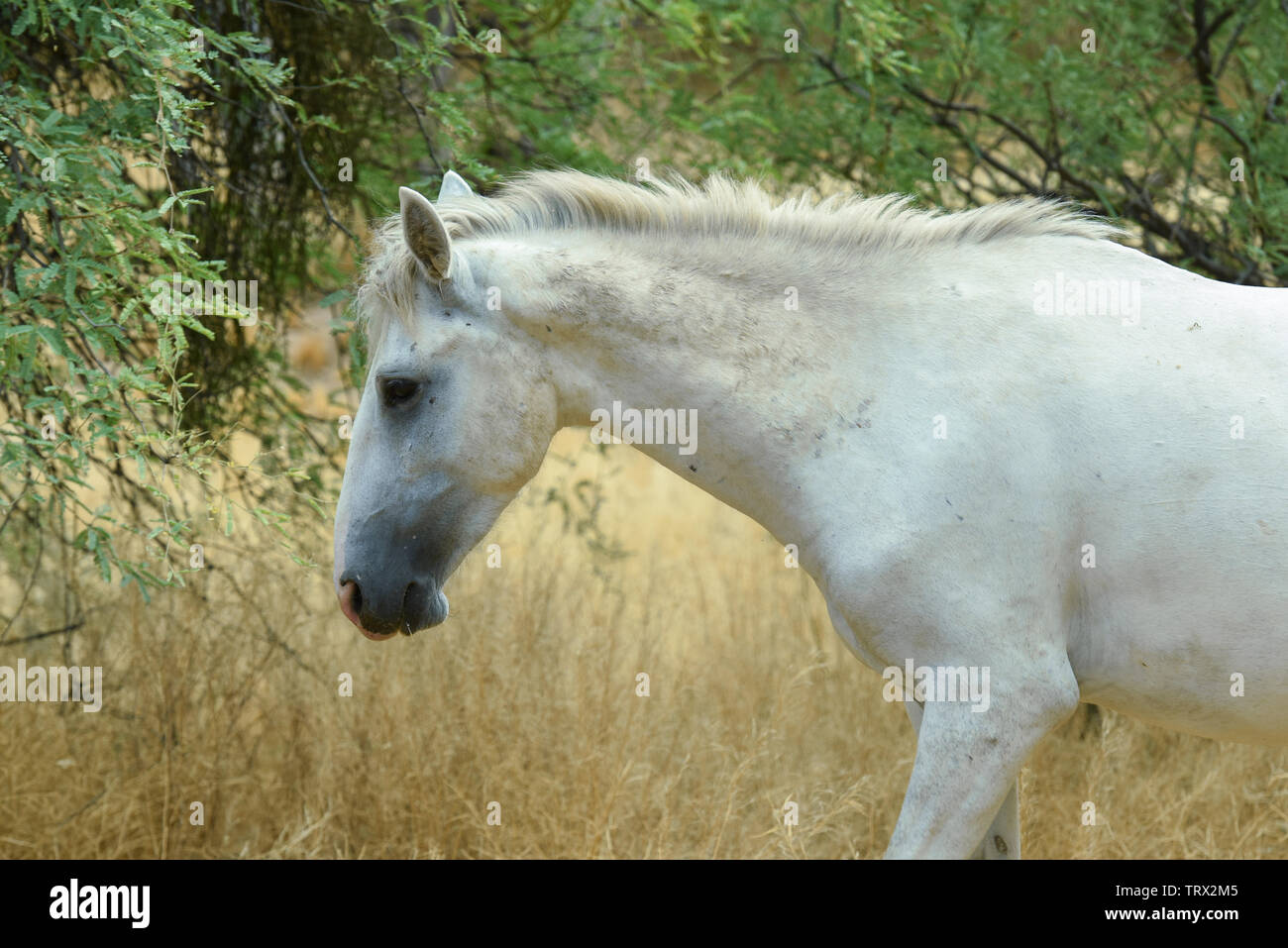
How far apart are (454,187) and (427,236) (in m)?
0.61

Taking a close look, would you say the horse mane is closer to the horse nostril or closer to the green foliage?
the horse nostril

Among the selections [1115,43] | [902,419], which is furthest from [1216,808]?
[1115,43]

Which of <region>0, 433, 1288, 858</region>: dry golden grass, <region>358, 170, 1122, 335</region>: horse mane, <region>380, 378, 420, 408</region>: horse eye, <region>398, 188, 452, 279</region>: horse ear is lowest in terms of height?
<region>0, 433, 1288, 858</region>: dry golden grass

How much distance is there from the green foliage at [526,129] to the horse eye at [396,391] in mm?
832

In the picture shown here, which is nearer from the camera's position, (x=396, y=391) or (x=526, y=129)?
(x=396, y=391)

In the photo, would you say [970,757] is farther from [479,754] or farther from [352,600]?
[479,754]

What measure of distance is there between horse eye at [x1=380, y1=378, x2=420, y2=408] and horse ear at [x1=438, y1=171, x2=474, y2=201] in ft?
1.94

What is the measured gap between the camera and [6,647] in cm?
525

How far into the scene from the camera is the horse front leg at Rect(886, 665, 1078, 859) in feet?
8.66

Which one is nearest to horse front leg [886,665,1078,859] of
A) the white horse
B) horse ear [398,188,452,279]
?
the white horse

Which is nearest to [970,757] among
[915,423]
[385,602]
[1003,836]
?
[1003,836]

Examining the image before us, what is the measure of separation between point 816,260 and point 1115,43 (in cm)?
295

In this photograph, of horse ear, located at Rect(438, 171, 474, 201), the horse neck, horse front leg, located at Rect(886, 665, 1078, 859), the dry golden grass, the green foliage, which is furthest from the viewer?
the dry golden grass

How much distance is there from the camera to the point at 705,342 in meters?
2.89
